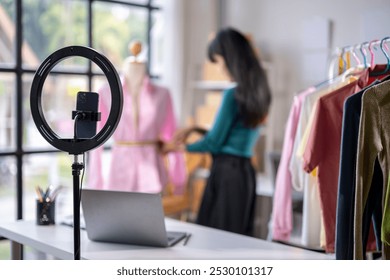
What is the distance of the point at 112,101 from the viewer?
1.62 m

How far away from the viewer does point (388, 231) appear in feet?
6.23

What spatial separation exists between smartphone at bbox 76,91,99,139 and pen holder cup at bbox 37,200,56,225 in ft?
2.79

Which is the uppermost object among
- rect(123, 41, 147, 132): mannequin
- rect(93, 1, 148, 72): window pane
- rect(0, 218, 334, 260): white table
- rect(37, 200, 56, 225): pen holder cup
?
rect(93, 1, 148, 72): window pane

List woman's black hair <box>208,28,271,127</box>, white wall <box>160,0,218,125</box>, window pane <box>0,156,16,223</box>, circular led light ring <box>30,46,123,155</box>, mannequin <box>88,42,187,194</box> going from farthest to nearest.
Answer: window pane <box>0,156,16,223</box>, white wall <box>160,0,218,125</box>, mannequin <box>88,42,187,194</box>, woman's black hair <box>208,28,271,127</box>, circular led light ring <box>30,46,123,155</box>

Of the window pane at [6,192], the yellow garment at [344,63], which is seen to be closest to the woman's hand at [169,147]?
the yellow garment at [344,63]

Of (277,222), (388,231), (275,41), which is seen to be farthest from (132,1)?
→ (388,231)

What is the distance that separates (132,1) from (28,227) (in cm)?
235

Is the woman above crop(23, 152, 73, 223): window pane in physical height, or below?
above

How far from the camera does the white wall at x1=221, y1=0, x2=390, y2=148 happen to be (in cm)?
389

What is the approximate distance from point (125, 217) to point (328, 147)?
2.64ft

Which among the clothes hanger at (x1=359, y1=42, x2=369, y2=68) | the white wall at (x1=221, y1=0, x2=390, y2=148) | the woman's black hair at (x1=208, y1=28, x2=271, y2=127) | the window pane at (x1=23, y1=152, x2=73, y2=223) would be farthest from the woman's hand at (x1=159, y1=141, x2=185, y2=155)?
the window pane at (x1=23, y1=152, x2=73, y2=223)

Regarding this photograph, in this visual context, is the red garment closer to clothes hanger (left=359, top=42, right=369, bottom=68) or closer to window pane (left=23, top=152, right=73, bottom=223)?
clothes hanger (left=359, top=42, right=369, bottom=68)

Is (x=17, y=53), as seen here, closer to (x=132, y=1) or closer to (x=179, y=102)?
(x=132, y=1)

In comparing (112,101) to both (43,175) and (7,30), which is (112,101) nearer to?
(7,30)
